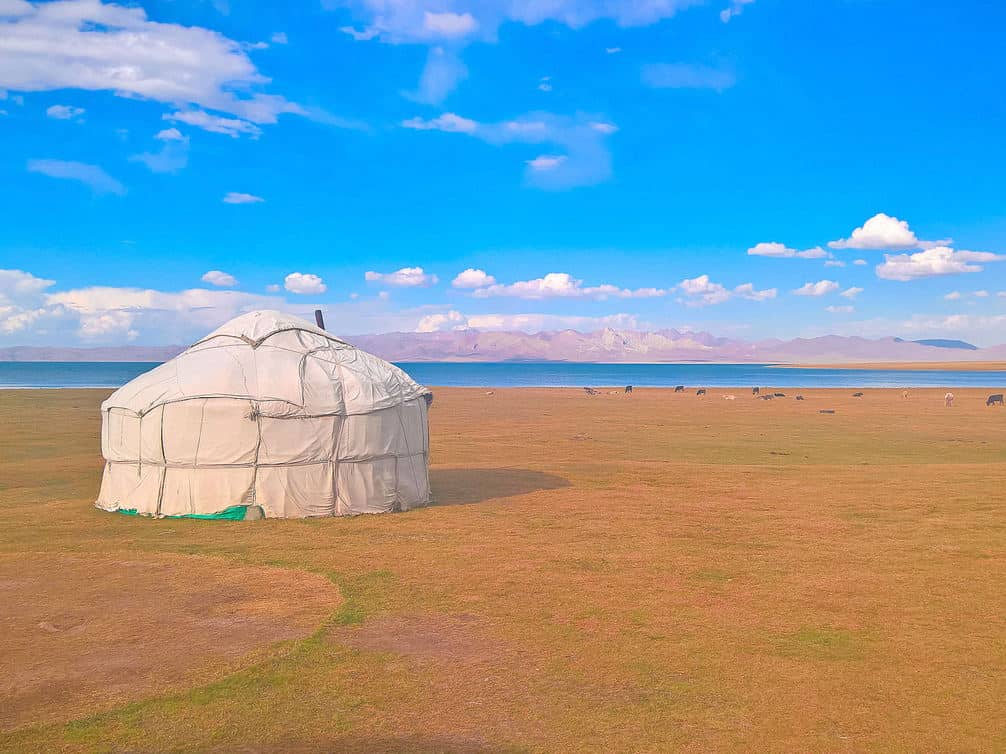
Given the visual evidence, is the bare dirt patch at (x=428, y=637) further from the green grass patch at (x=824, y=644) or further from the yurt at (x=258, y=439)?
the yurt at (x=258, y=439)

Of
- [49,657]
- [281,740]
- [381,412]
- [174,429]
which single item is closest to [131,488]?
[174,429]

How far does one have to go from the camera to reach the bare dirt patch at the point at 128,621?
7.66 m

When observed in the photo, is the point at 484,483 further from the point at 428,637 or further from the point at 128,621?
the point at 128,621

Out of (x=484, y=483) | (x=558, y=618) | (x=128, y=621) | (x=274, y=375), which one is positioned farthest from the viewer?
(x=484, y=483)

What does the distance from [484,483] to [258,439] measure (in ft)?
21.7

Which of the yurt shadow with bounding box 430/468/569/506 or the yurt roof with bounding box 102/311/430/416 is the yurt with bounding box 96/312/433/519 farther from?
the yurt shadow with bounding box 430/468/569/506

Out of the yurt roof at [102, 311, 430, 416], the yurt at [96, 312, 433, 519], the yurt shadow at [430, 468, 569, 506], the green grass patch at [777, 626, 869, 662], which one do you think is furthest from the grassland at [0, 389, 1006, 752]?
the yurt roof at [102, 311, 430, 416]

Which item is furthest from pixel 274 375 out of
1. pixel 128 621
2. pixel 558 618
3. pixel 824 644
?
pixel 824 644

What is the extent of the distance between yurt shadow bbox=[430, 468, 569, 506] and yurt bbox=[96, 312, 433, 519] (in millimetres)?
1541

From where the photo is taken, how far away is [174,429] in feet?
51.1

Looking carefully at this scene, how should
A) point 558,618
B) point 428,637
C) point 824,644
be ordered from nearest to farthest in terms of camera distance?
point 824,644 → point 428,637 → point 558,618

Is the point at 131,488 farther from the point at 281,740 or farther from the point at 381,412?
the point at 281,740

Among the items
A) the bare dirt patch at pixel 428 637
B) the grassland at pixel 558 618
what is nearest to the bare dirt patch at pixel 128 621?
the grassland at pixel 558 618

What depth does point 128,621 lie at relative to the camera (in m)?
9.55
